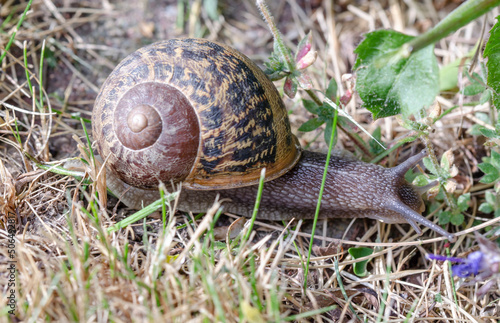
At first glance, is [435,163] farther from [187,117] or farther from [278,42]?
[187,117]

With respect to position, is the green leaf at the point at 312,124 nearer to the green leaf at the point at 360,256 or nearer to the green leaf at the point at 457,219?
the green leaf at the point at 360,256

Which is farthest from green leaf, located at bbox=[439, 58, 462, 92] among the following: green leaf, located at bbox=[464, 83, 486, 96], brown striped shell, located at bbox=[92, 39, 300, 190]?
brown striped shell, located at bbox=[92, 39, 300, 190]

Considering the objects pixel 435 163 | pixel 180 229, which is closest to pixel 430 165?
pixel 435 163

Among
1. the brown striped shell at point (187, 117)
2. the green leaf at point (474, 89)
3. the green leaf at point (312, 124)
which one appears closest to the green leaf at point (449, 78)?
the green leaf at point (474, 89)

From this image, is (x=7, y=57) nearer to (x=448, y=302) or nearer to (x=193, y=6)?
(x=193, y=6)

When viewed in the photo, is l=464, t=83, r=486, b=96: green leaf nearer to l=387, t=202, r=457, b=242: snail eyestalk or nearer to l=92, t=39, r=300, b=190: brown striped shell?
l=387, t=202, r=457, b=242: snail eyestalk

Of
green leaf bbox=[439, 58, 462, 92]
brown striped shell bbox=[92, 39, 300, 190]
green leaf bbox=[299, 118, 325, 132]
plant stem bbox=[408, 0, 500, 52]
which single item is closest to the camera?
plant stem bbox=[408, 0, 500, 52]
